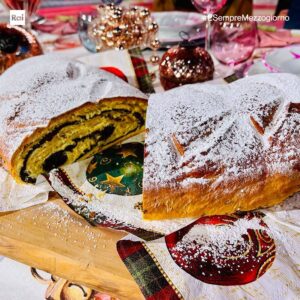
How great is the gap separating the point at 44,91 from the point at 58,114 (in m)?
0.11

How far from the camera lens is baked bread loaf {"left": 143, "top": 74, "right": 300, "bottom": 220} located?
105 cm

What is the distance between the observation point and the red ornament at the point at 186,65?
5.03ft

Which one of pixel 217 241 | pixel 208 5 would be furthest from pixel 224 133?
pixel 208 5

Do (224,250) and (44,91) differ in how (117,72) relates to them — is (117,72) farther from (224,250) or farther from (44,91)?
(224,250)

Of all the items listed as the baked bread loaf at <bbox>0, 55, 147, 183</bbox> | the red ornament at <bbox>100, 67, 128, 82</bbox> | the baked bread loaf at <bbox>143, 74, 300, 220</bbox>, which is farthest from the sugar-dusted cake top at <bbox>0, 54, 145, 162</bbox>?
the baked bread loaf at <bbox>143, 74, 300, 220</bbox>

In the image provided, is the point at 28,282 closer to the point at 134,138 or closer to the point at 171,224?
the point at 171,224

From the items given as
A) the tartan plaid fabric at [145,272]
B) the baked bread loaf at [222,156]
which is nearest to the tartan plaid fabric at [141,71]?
the baked bread loaf at [222,156]

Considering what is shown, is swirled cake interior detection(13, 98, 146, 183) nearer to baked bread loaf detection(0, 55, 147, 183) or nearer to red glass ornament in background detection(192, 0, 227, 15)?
baked bread loaf detection(0, 55, 147, 183)

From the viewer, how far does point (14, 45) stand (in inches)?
66.4

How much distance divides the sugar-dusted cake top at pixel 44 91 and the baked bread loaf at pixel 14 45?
0.21 metres

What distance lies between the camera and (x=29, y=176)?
1.26 metres

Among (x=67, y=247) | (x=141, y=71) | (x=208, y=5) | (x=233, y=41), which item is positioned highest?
(x=208, y=5)

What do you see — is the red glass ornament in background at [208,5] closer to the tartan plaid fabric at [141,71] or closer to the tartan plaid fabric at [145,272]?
the tartan plaid fabric at [141,71]

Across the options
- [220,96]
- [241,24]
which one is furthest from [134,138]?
[241,24]
